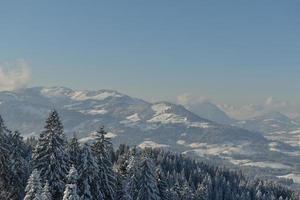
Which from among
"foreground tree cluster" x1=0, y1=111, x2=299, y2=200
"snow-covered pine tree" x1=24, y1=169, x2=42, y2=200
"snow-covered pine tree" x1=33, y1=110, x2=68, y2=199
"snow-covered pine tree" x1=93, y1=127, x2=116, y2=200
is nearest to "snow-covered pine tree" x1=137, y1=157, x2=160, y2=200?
"foreground tree cluster" x1=0, y1=111, x2=299, y2=200

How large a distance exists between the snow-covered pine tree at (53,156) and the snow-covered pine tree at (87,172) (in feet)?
5.35

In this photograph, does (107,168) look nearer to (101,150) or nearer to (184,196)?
(101,150)

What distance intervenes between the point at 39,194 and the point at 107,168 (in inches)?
437

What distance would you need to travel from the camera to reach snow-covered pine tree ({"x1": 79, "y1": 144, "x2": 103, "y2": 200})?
45.4m

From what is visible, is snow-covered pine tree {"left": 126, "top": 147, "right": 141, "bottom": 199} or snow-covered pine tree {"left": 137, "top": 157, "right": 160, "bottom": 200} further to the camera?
snow-covered pine tree {"left": 137, "top": 157, "right": 160, "bottom": 200}

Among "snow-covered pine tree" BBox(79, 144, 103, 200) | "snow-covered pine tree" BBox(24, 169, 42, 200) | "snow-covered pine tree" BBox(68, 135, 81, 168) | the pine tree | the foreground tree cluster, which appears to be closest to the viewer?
"snow-covered pine tree" BBox(24, 169, 42, 200)

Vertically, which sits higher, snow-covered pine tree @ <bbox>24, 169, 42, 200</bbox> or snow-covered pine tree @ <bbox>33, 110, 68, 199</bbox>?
snow-covered pine tree @ <bbox>33, 110, 68, 199</bbox>

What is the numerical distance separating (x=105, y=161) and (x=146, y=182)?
11.5 metres

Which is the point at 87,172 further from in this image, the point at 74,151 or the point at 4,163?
the point at 4,163

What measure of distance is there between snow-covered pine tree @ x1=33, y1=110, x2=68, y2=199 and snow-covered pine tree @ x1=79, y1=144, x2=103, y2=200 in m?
1.63

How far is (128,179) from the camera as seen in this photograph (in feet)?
190

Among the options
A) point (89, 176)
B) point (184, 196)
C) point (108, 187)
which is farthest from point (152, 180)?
point (184, 196)

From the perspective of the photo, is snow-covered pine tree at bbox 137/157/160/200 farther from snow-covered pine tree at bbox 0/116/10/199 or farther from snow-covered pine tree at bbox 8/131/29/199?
snow-covered pine tree at bbox 0/116/10/199

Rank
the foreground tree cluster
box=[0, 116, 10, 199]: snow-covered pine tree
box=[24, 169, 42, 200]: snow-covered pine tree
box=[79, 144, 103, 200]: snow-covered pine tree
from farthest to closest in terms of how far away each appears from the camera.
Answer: box=[0, 116, 10, 199]: snow-covered pine tree < box=[79, 144, 103, 200]: snow-covered pine tree < the foreground tree cluster < box=[24, 169, 42, 200]: snow-covered pine tree
